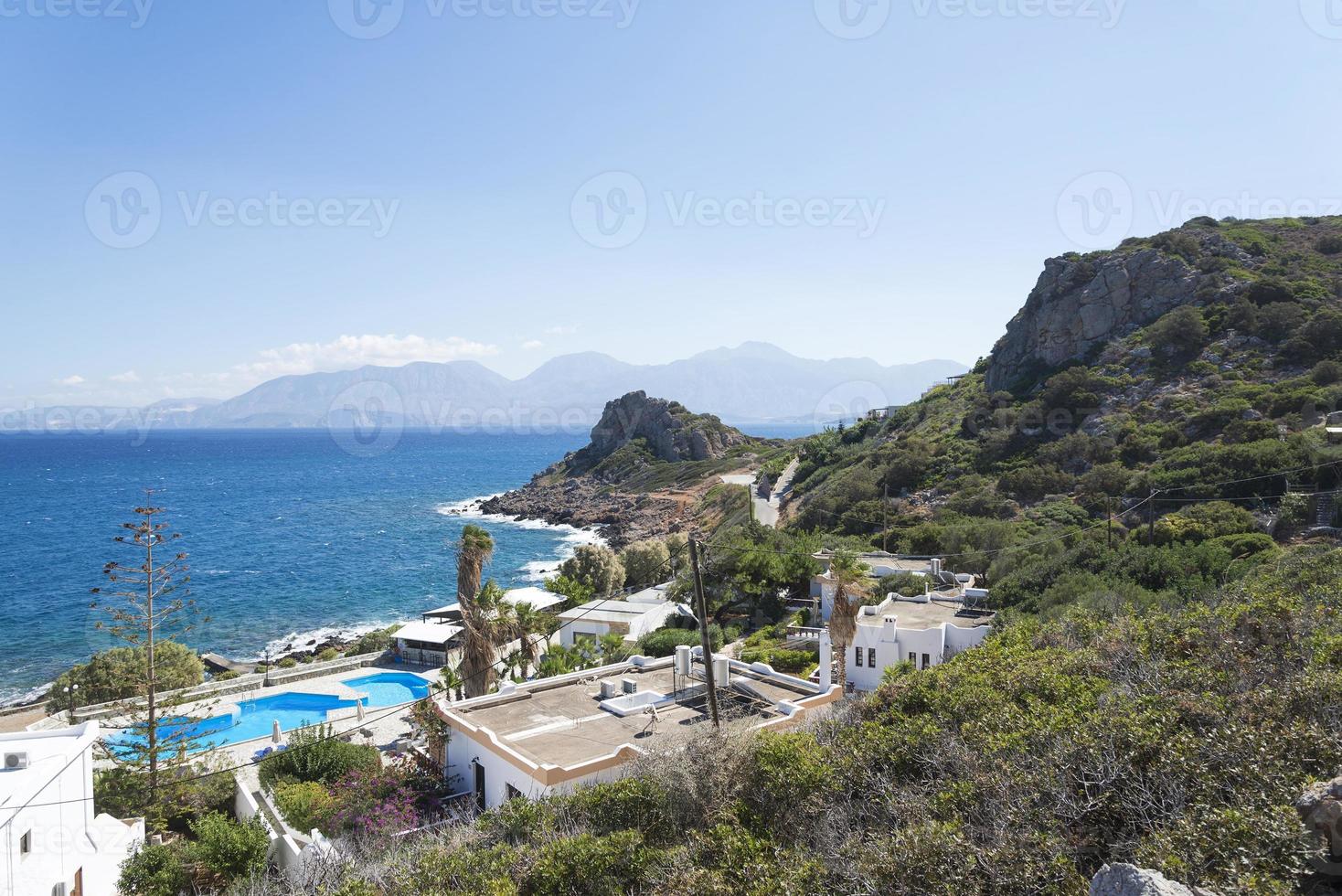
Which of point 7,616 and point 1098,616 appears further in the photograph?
point 7,616

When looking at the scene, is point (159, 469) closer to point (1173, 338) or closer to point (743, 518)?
point (743, 518)

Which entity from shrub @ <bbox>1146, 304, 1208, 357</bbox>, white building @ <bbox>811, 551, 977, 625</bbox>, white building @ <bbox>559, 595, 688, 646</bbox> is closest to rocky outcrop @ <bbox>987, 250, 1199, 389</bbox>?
shrub @ <bbox>1146, 304, 1208, 357</bbox>

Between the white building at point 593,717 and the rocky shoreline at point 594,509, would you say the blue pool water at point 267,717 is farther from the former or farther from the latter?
the rocky shoreline at point 594,509

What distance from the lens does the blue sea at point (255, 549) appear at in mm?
38625

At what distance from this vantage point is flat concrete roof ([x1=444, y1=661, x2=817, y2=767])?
12.9m

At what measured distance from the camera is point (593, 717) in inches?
574

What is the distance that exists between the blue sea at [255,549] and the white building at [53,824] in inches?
929

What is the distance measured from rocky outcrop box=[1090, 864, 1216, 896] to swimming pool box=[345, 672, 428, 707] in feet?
80.4

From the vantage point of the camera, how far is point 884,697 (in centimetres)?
1171

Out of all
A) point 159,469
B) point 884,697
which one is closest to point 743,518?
point 884,697

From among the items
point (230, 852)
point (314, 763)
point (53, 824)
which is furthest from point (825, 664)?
point (53, 824)

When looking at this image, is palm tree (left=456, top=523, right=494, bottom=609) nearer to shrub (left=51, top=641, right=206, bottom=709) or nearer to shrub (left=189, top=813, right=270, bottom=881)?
shrub (left=189, top=813, right=270, bottom=881)

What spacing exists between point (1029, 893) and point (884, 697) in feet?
20.8

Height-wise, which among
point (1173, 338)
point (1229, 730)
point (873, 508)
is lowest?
point (873, 508)
